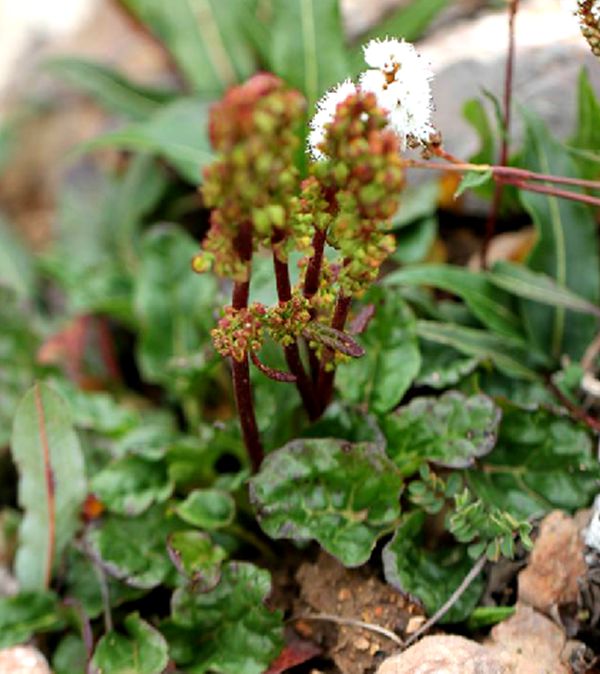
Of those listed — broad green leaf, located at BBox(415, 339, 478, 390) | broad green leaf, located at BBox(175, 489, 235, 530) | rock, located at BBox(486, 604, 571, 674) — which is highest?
broad green leaf, located at BBox(415, 339, 478, 390)

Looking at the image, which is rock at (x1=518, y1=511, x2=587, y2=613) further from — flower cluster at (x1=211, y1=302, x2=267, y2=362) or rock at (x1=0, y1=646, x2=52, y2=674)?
rock at (x1=0, y1=646, x2=52, y2=674)

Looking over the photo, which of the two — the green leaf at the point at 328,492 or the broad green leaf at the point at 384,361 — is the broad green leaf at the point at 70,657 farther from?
the broad green leaf at the point at 384,361

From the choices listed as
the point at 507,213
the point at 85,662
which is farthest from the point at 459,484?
the point at 507,213

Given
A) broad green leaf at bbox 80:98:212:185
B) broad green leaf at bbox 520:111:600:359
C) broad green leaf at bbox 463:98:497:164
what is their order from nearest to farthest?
broad green leaf at bbox 520:111:600:359 → broad green leaf at bbox 463:98:497:164 → broad green leaf at bbox 80:98:212:185

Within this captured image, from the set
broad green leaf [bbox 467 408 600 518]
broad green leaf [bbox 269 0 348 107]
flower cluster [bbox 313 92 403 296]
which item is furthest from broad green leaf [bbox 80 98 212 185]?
flower cluster [bbox 313 92 403 296]

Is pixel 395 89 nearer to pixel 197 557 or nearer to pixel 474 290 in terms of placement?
pixel 474 290

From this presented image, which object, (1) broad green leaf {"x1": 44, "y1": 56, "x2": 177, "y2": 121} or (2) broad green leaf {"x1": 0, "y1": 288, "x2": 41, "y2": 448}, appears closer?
(2) broad green leaf {"x1": 0, "y1": 288, "x2": 41, "y2": 448}

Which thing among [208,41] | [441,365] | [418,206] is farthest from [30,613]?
[208,41]
